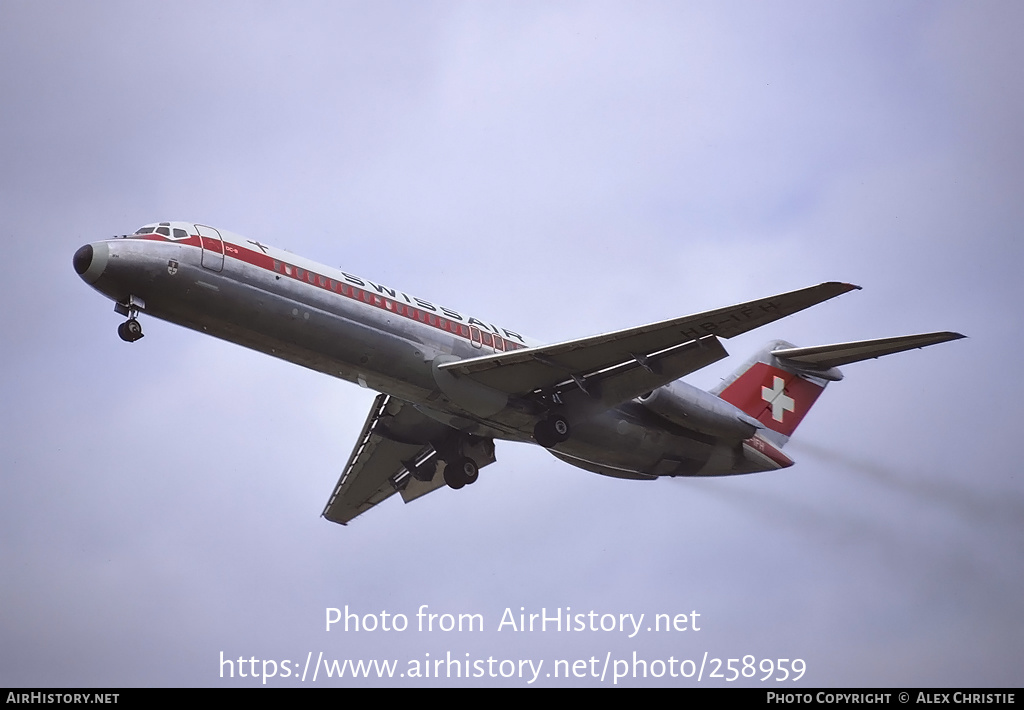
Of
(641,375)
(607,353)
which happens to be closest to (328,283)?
(607,353)

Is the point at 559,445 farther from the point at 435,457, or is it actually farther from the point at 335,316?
the point at 335,316

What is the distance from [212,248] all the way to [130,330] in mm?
2446

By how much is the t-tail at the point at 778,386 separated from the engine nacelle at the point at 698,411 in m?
1.86

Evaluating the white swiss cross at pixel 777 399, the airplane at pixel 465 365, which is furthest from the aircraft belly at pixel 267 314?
the white swiss cross at pixel 777 399

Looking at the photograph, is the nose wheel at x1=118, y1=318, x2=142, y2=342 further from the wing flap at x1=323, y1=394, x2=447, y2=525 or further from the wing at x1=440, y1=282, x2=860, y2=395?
the wing flap at x1=323, y1=394, x2=447, y2=525

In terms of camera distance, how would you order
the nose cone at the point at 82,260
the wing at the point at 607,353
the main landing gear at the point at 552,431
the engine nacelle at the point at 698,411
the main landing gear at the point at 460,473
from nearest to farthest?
1. the nose cone at the point at 82,260
2. the wing at the point at 607,353
3. the main landing gear at the point at 552,431
4. the engine nacelle at the point at 698,411
5. the main landing gear at the point at 460,473

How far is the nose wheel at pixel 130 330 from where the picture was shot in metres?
24.9

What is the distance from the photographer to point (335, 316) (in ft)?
87.7

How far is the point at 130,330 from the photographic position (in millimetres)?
25016

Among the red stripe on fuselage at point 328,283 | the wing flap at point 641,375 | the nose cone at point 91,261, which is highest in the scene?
the red stripe on fuselage at point 328,283

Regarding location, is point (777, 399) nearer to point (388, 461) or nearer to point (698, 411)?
point (698, 411)

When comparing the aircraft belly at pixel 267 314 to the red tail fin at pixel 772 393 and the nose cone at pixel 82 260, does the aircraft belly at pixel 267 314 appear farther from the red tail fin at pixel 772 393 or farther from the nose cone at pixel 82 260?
Answer: the red tail fin at pixel 772 393

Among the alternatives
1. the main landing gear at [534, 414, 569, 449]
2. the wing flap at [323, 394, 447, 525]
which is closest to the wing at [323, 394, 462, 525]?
the wing flap at [323, 394, 447, 525]
